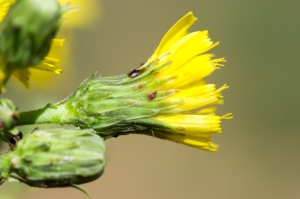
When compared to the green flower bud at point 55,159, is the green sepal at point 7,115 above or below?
above

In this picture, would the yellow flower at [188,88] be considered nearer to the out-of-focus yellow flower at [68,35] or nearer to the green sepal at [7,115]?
the green sepal at [7,115]

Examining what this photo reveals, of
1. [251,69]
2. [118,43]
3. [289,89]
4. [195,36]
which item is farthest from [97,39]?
[195,36]

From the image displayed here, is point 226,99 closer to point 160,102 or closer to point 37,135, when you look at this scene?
point 160,102

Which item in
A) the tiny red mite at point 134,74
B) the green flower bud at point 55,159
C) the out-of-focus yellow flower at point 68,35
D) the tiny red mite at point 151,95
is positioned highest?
the out-of-focus yellow flower at point 68,35

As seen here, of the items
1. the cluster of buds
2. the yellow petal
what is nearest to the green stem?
the cluster of buds

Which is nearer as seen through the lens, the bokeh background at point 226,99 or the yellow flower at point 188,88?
the yellow flower at point 188,88

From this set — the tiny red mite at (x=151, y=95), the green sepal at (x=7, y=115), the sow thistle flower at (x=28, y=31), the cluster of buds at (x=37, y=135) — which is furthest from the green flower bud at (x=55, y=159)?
the tiny red mite at (x=151, y=95)

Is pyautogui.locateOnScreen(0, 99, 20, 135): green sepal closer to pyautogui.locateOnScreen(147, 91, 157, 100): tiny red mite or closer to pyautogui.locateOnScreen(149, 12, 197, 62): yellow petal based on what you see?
pyautogui.locateOnScreen(147, 91, 157, 100): tiny red mite
